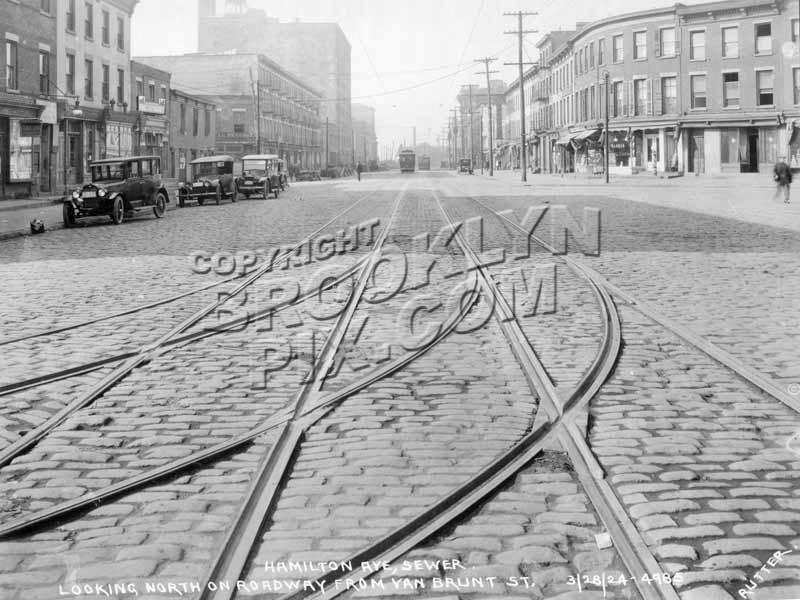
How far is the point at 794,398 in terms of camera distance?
5156mm

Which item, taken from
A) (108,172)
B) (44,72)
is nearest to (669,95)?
(44,72)

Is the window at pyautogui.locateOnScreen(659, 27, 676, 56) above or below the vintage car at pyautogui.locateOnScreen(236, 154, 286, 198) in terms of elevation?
above

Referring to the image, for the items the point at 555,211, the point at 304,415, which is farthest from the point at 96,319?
the point at 555,211

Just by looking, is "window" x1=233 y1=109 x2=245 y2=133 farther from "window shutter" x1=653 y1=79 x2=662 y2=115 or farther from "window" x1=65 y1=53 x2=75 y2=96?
"window" x1=65 y1=53 x2=75 y2=96

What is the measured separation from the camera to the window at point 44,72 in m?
33.4

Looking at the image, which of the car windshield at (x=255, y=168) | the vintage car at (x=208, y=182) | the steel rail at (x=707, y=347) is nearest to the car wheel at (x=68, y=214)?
the vintage car at (x=208, y=182)

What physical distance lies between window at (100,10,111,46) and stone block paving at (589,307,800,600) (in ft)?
129

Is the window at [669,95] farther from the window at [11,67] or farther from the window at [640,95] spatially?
the window at [11,67]

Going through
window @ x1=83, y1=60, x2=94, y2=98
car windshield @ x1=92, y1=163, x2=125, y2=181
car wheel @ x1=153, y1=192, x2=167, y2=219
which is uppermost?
window @ x1=83, y1=60, x2=94, y2=98

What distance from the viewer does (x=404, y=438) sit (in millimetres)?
4516

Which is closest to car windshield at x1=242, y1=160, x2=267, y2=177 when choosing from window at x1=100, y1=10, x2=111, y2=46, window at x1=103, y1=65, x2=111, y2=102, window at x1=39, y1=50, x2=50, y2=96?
window at x1=39, y1=50, x2=50, y2=96

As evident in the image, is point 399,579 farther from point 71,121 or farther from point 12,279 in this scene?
point 71,121

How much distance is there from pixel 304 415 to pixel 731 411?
2.56m

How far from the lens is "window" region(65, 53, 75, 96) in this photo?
35875 millimetres
